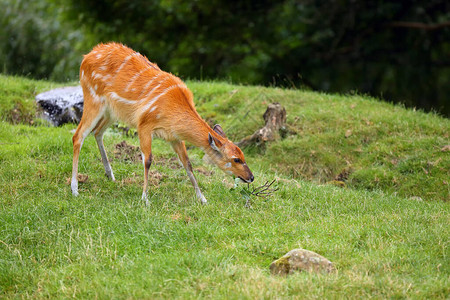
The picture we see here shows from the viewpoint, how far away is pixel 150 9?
44.2 feet

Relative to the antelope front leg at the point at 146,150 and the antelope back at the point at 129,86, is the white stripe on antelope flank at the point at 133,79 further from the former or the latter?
the antelope front leg at the point at 146,150

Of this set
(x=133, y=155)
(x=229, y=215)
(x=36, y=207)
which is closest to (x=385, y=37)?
(x=133, y=155)

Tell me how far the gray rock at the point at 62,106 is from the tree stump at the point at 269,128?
8.97 feet

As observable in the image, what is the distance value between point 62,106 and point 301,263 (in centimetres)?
603

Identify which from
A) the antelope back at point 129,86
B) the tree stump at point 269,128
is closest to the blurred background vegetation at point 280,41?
the tree stump at point 269,128

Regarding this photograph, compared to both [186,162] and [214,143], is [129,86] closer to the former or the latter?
[186,162]

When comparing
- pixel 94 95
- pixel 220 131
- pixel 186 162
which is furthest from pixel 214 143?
pixel 94 95

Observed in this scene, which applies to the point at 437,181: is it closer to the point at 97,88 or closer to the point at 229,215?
the point at 229,215

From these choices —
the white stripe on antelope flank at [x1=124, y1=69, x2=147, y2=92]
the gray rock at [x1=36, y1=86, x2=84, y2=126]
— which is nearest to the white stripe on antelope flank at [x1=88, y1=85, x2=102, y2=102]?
the white stripe on antelope flank at [x1=124, y1=69, x2=147, y2=92]

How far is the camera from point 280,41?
44.9ft

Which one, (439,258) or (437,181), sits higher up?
(439,258)

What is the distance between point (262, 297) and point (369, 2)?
11592 millimetres

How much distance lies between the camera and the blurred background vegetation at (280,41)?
44.0 feet

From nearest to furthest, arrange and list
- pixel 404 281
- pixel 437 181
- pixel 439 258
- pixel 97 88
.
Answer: pixel 404 281 → pixel 439 258 → pixel 97 88 → pixel 437 181
